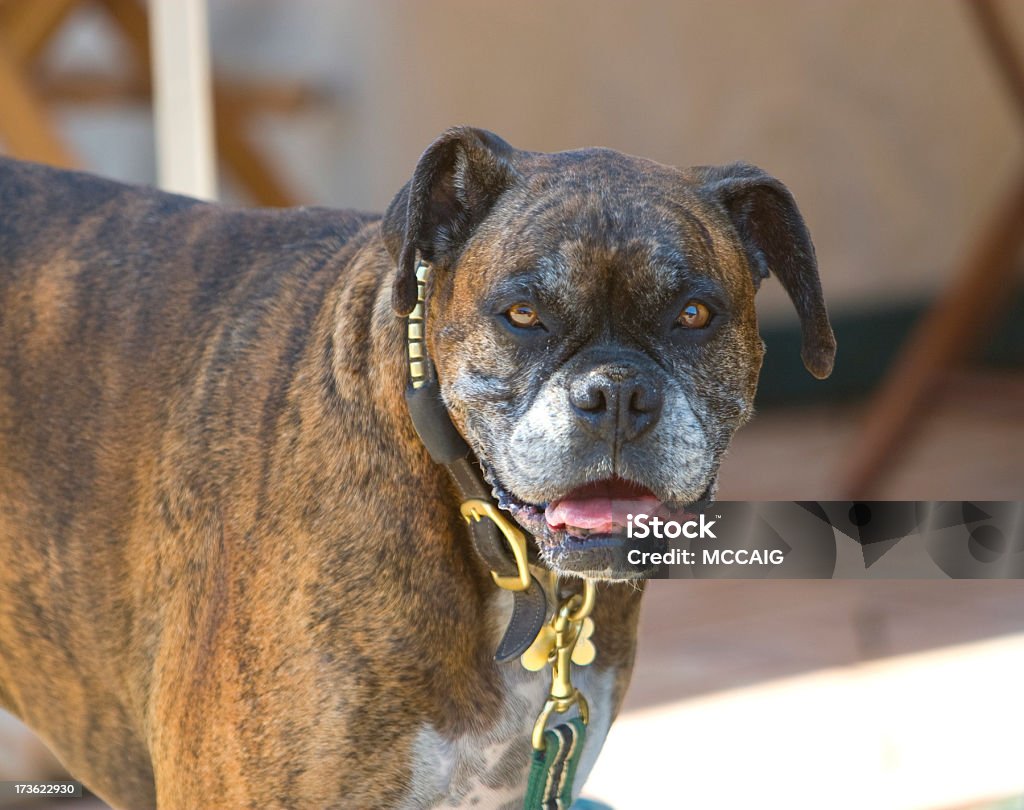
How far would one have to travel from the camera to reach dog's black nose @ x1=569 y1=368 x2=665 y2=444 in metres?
1.89

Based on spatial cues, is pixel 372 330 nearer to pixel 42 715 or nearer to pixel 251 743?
pixel 251 743

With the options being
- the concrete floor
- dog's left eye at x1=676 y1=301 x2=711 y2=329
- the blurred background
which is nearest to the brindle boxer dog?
dog's left eye at x1=676 y1=301 x2=711 y2=329

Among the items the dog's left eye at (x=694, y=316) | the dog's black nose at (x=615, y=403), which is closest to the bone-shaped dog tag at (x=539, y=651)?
the dog's black nose at (x=615, y=403)

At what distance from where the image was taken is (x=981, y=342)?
6.83m

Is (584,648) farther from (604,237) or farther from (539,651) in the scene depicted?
(604,237)

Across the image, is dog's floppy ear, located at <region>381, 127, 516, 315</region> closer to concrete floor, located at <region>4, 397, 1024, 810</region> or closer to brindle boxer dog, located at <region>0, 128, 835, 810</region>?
brindle boxer dog, located at <region>0, 128, 835, 810</region>

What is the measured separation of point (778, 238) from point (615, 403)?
489mm

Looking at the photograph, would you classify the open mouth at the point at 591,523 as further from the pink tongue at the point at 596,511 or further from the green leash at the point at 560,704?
the green leash at the point at 560,704

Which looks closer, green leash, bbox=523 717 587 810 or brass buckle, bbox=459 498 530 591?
brass buckle, bbox=459 498 530 591

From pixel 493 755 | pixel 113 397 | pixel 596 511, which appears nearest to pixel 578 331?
pixel 596 511

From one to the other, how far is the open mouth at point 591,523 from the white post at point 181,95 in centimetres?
213

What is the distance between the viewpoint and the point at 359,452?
6.86 feet

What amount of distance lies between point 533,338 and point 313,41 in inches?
178

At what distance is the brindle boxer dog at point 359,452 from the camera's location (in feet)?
6.50
